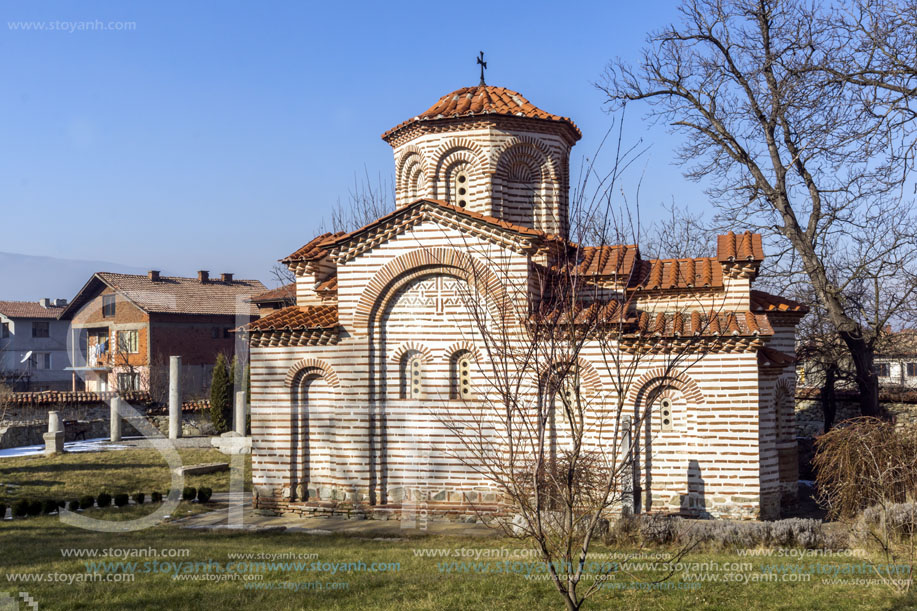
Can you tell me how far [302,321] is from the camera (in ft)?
38.5

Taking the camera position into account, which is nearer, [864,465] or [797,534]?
[797,534]

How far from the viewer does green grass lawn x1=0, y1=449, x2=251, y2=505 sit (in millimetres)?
14102

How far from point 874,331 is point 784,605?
11578 millimetres

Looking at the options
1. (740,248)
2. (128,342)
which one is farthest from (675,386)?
(128,342)

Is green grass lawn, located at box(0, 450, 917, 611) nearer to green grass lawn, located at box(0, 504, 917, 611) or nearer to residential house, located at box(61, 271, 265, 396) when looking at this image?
green grass lawn, located at box(0, 504, 917, 611)

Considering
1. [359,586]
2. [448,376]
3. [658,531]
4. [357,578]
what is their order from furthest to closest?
[448,376] → [658,531] → [357,578] → [359,586]

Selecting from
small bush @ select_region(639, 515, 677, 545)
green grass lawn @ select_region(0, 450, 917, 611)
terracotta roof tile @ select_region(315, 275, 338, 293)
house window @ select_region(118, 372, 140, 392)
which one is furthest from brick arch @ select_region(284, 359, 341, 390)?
house window @ select_region(118, 372, 140, 392)

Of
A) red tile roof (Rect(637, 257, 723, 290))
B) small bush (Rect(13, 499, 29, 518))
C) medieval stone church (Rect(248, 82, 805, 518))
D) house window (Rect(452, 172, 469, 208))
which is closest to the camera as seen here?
medieval stone church (Rect(248, 82, 805, 518))

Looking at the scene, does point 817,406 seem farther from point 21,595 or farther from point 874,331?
point 21,595

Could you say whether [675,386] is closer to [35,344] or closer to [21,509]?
[21,509]

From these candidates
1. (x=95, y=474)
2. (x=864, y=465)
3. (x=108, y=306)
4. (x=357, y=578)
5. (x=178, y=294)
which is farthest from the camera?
(x=178, y=294)

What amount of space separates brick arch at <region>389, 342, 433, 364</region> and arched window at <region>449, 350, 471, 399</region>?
0.40 meters

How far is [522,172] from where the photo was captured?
13289 millimetres

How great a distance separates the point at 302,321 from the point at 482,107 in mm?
5039
